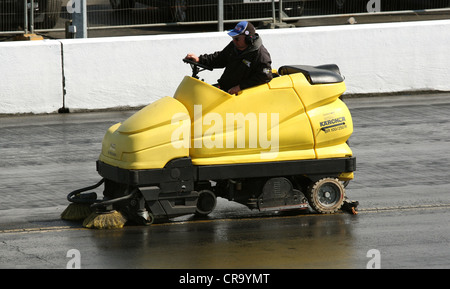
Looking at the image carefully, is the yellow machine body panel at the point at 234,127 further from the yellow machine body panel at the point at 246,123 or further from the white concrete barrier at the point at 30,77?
the white concrete barrier at the point at 30,77

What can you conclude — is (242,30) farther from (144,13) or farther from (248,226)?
(144,13)

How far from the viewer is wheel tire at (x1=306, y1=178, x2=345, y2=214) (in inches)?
356

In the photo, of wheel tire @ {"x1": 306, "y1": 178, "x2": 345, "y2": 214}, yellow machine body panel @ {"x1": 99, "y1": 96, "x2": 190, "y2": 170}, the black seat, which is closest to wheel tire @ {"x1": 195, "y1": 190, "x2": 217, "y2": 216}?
yellow machine body panel @ {"x1": 99, "y1": 96, "x2": 190, "y2": 170}

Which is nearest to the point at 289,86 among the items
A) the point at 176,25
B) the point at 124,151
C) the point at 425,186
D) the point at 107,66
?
the point at 124,151

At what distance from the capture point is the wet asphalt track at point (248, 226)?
25.3ft

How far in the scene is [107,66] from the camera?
48.9ft

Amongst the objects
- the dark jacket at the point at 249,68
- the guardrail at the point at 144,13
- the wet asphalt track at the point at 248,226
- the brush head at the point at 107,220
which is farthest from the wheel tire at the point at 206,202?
the guardrail at the point at 144,13

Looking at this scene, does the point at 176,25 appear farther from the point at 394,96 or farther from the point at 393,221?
the point at 393,221

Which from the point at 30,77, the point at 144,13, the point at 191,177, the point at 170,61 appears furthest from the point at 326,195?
the point at 144,13

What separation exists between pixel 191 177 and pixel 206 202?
35 centimetres

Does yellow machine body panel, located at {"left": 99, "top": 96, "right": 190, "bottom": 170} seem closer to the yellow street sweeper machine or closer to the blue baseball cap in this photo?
the yellow street sweeper machine

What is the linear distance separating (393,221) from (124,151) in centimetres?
277

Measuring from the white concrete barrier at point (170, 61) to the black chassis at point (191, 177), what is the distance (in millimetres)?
5960

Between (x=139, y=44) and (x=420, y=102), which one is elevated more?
(x=139, y=44)
